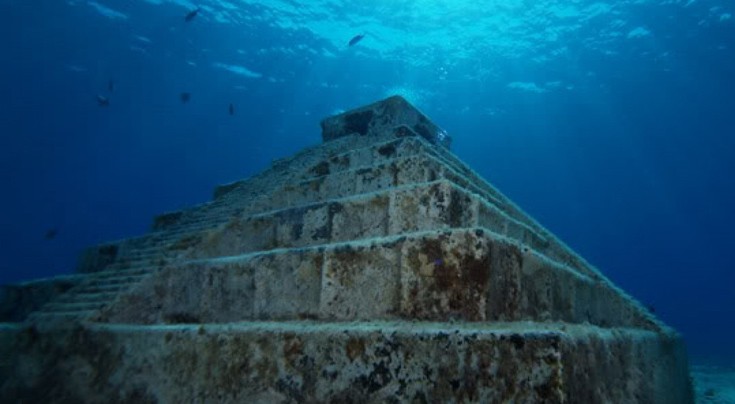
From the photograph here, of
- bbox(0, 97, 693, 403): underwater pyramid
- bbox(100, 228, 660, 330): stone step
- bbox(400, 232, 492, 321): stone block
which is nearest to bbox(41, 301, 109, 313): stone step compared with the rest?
bbox(0, 97, 693, 403): underwater pyramid

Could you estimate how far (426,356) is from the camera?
6.04 ft

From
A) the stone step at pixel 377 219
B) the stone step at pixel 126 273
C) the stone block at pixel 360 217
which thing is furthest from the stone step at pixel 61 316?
the stone block at pixel 360 217

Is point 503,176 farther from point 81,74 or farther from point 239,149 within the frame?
point 81,74

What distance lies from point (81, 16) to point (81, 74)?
453 inches

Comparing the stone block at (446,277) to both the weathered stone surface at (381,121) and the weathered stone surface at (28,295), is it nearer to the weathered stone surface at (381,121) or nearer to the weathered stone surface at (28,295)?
the weathered stone surface at (28,295)

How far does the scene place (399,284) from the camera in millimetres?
2428

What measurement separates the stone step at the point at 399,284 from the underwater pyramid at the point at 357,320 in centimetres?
1

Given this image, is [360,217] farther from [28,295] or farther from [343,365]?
[28,295]

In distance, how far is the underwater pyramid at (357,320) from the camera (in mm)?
1811

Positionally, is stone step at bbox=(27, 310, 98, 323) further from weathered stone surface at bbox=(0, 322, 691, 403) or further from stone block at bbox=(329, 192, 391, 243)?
stone block at bbox=(329, 192, 391, 243)

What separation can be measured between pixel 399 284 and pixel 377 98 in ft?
162

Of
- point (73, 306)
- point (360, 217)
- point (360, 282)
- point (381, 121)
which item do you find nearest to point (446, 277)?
point (360, 282)

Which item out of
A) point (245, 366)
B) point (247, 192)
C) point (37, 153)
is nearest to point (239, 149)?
point (37, 153)

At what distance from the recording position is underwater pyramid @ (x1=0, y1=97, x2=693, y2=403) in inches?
71.3
